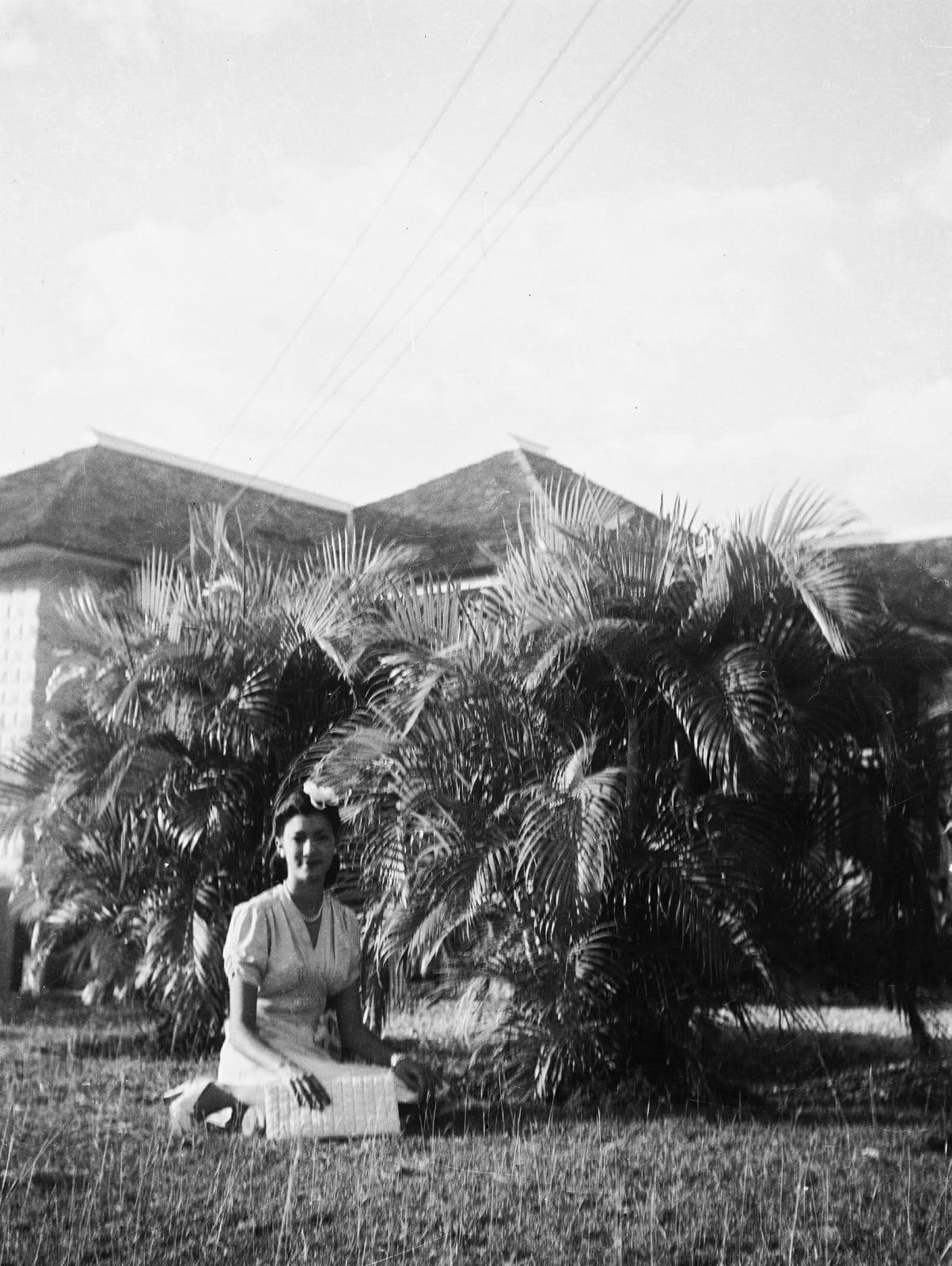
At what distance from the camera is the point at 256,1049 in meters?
6.12

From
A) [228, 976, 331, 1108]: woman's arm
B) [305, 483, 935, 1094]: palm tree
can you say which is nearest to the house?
[305, 483, 935, 1094]: palm tree

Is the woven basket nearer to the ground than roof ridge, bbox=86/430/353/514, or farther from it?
nearer to the ground

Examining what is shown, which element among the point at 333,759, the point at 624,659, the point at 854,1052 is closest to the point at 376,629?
the point at 333,759

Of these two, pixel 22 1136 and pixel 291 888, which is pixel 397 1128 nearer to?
pixel 291 888

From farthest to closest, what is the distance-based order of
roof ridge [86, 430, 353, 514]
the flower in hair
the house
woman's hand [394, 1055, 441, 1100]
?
roof ridge [86, 430, 353, 514] < the house < the flower in hair < woman's hand [394, 1055, 441, 1100]

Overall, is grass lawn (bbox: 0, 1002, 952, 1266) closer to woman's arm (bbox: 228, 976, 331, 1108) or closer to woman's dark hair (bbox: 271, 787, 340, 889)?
woman's arm (bbox: 228, 976, 331, 1108)

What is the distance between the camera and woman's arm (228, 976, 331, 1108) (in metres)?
5.88

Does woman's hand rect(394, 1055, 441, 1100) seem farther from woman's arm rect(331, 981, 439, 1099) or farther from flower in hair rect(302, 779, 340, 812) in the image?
flower in hair rect(302, 779, 340, 812)

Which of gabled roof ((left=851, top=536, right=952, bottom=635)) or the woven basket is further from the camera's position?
gabled roof ((left=851, top=536, right=952, bottom=635))

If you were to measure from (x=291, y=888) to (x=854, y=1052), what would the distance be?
15.3 feet

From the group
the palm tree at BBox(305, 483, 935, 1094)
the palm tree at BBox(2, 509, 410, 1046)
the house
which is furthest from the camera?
the house

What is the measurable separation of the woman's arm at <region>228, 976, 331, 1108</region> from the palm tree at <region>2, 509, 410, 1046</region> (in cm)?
295

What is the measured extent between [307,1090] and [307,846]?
107 cm

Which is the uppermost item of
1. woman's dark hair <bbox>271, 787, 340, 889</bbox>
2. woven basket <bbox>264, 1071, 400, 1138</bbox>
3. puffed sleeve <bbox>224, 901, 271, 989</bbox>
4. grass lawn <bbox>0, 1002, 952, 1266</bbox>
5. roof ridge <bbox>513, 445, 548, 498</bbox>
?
roof ridge <bbox>513, 445, 548, 498</bbox>
